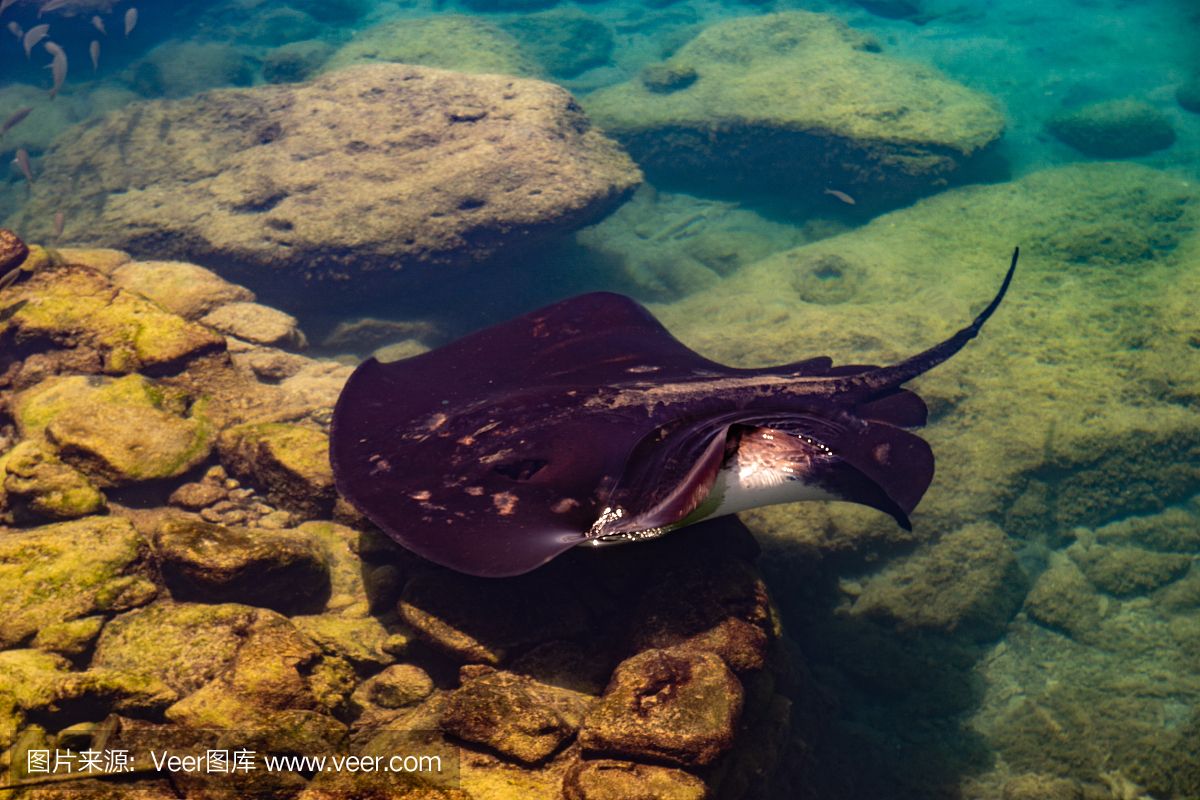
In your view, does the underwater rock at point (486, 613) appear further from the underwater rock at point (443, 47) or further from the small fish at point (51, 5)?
the small fish at point (51, 5)

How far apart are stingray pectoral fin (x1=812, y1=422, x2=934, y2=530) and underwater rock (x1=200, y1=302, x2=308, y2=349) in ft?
15.9

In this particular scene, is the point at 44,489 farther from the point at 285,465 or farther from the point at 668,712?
the point at 668,712

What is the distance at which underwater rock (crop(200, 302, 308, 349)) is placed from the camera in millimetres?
5633

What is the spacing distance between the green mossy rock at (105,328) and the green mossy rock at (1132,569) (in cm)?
700

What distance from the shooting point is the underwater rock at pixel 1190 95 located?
38.3ft

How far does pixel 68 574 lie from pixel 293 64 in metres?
14.3

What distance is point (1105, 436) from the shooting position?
5.28 metres

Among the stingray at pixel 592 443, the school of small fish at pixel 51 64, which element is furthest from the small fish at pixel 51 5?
the stingray at pixel 592 443

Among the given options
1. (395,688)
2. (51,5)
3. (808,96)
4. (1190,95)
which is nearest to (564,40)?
(808,96)

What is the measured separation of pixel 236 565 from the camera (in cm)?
315

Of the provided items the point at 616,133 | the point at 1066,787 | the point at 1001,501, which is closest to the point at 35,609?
the point at 1066,787

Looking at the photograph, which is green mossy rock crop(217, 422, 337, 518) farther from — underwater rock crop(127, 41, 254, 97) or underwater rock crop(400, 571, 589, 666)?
underwater rock crop(127, 41, 254, 97)

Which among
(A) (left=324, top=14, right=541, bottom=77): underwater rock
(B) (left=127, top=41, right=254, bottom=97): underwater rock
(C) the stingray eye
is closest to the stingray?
(C) the stingray eye

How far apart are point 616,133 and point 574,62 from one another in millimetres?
5957
